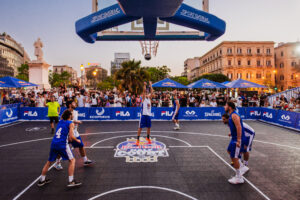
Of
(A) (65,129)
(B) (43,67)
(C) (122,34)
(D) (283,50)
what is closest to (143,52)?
(C) (122,34)

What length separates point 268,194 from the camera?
179 inches

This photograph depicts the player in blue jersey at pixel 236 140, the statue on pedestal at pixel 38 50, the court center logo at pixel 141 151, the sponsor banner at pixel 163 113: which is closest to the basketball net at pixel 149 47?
the court center logo at pixel 141 151

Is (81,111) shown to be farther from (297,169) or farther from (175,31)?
(297,169)

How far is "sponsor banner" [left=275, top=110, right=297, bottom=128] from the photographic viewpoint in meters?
12.3

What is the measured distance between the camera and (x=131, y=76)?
36.5 m

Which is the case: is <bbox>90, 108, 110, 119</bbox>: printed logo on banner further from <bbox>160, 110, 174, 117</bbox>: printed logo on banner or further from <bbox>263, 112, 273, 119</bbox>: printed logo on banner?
<bbox>263, 112, 273, 119</bbox>: printed logo on banner

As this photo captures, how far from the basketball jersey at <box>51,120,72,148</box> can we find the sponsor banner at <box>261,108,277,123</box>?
47.7ft

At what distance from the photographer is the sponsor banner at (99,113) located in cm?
1556

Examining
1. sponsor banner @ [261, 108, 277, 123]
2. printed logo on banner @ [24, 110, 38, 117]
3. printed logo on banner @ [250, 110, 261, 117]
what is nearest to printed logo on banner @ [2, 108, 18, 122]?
printed logo on banner @ [24, 110, 38, 117]

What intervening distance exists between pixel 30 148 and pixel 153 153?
5.45 m

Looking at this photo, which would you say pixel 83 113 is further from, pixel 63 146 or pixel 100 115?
pixel 63 146

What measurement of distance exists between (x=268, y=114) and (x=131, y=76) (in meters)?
26.1

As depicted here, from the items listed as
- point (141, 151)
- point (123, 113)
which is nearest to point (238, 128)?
point (141, 151)

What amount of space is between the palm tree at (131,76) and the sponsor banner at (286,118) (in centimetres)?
2601
